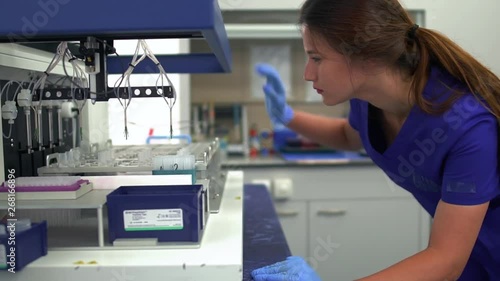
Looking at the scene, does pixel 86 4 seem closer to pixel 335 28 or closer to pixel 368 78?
pixel 335 28

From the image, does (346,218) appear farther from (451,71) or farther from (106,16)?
(106,16)

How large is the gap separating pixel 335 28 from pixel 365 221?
5.53ft

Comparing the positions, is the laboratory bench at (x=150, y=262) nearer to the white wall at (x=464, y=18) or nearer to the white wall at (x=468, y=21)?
the white wall at (x=464, y=18)

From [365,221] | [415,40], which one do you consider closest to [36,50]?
[415,40]

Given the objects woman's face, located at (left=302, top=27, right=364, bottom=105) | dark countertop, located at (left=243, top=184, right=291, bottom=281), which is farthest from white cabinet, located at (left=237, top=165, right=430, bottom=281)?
woman's face, located at (left=302, top=27, right=364, bottom=105)

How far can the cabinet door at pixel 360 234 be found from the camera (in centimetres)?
232

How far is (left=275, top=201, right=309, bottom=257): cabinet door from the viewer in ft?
7.59

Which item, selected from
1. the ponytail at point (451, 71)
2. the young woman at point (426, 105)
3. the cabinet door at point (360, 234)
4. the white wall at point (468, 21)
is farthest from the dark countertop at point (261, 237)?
the white wall at point (468, 21)

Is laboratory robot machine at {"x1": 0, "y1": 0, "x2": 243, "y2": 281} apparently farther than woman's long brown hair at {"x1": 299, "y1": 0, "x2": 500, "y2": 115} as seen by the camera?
No

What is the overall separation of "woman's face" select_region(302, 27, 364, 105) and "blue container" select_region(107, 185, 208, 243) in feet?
1.26

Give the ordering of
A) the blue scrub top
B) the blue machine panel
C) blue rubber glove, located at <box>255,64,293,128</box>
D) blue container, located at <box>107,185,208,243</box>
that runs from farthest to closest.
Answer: blue rubber glove, located at <box>255,64,293,128</box>
the blue scrub top
blue container, located at <box>107,185,208,243</box>
the blue machine panel

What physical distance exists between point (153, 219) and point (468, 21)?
2.29 metres

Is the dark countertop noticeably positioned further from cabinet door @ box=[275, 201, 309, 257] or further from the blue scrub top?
cabinet door @ box=[275, 201, 309, 257]

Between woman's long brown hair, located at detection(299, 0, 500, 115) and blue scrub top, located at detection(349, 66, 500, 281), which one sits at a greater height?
woman's long brown hair, located at detection(299, 0, 500, 115)
